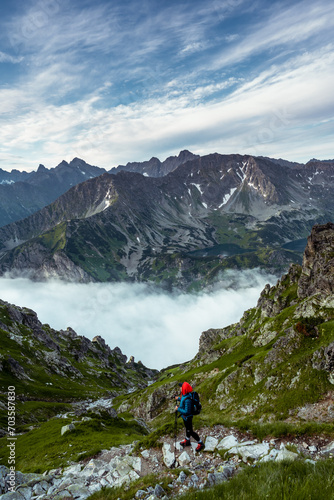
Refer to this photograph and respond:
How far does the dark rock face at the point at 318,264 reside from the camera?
6703 cm

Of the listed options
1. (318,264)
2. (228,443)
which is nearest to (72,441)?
(228,443)

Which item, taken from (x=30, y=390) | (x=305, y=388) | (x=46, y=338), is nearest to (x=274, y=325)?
(x=305, y=388)

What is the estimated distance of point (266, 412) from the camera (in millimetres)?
43875

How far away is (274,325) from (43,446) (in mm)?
57899

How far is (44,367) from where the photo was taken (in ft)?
405

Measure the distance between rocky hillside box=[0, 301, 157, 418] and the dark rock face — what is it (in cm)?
9480

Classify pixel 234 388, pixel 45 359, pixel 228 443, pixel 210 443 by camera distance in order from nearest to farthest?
pixel 228 443 < pixel 210 443 < pixel 234 388 < pixel 45 359

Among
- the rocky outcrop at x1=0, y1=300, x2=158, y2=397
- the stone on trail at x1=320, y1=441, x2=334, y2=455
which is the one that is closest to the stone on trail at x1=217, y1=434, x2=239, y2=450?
the stone on trail at x1=320, y1=441, x2=334, y2=455

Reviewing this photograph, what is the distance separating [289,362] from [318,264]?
39303mm

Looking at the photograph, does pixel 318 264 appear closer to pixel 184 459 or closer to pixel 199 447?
pixel 199 447

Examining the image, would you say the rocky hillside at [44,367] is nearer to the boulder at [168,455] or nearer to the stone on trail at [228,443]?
the boulder at [168,455]

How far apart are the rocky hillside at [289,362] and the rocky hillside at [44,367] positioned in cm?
4641

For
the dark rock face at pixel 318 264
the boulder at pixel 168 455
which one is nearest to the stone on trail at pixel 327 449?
the boulder at pixel 168 455

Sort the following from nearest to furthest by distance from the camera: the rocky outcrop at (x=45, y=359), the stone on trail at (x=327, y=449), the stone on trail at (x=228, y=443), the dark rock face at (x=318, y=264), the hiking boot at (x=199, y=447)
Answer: the stone on trail at (x=327, y=449) < the hiking boot at (x=199, y=447) < the stone on trail at (x=228, y=443) < the dark rock face at (x=318, y=264) < the rocky outcrop at (x=45, y=359)
